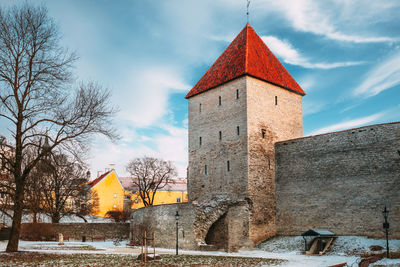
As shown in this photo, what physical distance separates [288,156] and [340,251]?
21.7 ft

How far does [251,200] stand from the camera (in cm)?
2283

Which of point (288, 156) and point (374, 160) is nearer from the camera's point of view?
point (374, 160)

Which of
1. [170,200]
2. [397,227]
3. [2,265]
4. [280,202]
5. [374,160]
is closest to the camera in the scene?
[2,265]

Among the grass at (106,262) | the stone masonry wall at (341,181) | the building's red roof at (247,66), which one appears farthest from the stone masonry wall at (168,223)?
the building's red roof at (247,66)

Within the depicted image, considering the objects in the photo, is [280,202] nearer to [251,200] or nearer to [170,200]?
[251,200]

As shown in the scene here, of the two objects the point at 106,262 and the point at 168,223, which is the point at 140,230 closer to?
the point at 168,223

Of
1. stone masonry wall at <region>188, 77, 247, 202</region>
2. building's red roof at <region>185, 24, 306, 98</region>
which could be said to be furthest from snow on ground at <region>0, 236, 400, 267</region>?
building's red roof at <region>185, 24, 306, 98</region>

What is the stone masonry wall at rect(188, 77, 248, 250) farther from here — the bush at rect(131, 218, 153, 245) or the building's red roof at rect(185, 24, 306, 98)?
the bush at rect(131, 218, 153, 245)

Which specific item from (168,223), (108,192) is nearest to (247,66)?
(168,223)

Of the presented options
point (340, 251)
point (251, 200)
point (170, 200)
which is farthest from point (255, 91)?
point (170, 200)

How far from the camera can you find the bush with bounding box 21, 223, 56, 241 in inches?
1259

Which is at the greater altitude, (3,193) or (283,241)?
(3,193)

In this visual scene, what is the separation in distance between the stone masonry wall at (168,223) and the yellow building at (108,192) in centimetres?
2228

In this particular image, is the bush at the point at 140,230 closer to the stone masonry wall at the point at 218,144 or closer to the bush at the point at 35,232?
the stone masonry wall at the point at 218,144
